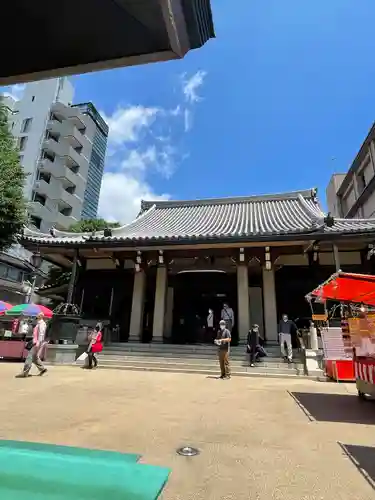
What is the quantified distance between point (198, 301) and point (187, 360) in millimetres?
4522

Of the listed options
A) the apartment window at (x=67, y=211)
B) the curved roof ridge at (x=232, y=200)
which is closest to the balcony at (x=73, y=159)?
the apartment window at (x=67, y=211)

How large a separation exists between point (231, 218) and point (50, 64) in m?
15.5

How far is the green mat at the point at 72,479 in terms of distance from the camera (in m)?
1.56

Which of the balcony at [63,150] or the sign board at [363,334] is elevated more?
the balcony at [63,150]

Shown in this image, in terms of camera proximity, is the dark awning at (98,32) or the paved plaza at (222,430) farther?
the paved plaza at (222,430)

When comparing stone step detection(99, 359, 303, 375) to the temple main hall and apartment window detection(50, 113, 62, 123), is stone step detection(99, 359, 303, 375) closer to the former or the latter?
the temple main hall

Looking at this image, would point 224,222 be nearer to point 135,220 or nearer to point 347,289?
point 135,220

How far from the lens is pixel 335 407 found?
5.25m

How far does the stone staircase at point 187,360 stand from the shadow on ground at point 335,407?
10.2ft

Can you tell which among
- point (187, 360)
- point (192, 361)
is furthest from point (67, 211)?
point (192, 361)

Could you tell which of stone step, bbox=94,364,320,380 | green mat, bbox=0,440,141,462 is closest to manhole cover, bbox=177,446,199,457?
green mat, bbox=0,440,141,462

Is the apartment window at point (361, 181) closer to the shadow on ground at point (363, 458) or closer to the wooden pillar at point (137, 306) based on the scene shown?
the wooden pillar at point (137, 306)

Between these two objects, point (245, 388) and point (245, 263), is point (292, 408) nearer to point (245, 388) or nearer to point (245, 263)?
point (245, 388)

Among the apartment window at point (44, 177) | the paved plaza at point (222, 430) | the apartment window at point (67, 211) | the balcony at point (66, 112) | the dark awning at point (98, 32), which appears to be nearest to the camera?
the dark awning at point (98, 32)
